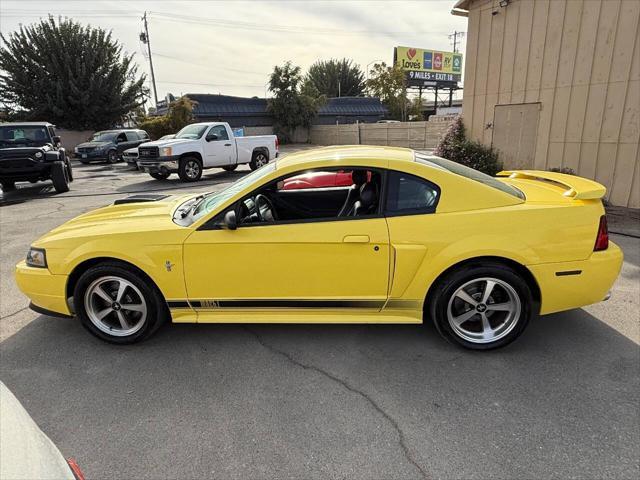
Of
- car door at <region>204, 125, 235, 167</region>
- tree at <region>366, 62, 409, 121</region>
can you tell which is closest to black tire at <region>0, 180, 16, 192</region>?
car door at <region>204, 125, 235, 167</region>

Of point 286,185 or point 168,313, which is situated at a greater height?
point 286,185

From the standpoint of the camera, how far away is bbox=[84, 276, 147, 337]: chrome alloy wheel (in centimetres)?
329

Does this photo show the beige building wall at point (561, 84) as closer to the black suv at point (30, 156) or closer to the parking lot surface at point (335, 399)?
the parking lot surface at point (335, 399)

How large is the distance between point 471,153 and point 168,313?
948cm

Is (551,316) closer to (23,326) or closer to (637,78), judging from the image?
(23,326)

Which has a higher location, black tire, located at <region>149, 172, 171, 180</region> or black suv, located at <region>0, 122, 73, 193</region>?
black suv, located at <region>0, 122, 73, 193</region>

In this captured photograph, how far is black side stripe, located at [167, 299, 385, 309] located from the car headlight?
108 centimetres

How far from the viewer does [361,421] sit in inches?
99.1

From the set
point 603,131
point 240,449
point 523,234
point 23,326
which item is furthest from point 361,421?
point 603,131

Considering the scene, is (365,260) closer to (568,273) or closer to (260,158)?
(568,273)

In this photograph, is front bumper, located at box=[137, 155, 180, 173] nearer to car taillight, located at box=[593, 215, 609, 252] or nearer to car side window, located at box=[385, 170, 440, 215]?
car side window, located at box=[385, 170, 440, 215]

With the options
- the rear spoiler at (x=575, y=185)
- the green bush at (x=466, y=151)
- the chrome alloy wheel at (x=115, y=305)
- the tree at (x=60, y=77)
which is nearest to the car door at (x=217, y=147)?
the green bush at (x=466, y=151)

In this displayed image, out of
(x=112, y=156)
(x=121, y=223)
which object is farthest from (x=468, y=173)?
(x=112, y=156)

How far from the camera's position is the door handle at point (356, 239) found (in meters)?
3.02
